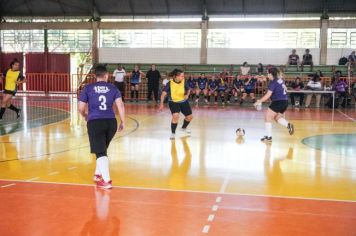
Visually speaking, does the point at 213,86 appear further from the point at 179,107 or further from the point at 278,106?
the point at 278,106

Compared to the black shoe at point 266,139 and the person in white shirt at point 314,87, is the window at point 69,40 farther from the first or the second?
the black shoe at point 266,139

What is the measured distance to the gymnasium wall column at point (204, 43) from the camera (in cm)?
2870

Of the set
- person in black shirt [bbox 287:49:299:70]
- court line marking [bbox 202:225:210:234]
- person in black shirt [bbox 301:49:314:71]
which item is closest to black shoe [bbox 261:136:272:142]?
court line marking [bbox 202:225:210:234]

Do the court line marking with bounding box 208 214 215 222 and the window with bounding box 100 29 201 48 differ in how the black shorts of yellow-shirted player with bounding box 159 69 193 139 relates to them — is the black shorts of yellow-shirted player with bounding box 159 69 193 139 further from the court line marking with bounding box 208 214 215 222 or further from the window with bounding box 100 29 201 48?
the window with bounding box 100 29 201 48

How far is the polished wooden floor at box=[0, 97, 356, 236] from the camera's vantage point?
5.31 m

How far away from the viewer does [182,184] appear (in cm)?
721

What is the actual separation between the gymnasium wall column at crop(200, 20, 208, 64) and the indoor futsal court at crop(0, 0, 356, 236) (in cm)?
6

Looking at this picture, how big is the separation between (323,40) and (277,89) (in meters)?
17.1

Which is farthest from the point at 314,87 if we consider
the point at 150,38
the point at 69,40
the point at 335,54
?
the point at 69,40

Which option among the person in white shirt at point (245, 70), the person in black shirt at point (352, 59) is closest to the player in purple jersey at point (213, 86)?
the person in white shirt at point (245, 70)

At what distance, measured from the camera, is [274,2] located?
2802 cm

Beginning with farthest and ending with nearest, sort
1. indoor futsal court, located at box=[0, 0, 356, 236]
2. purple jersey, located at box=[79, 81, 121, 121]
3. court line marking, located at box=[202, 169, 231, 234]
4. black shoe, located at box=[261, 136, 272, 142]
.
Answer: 1. black shoe, located at box=[261, 136, 272, 142]
2. purple jersey, located at box=[79, 81, 121, 121]
3. indoor futsal court, located at box=[0, 0, 356, 236]
4. court line marking, located at box=[202, 169, 231, 234]

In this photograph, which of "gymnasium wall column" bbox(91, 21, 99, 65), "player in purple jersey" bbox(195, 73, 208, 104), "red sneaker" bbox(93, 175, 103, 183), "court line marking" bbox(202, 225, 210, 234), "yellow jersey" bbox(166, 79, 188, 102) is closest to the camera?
"court line marking" bbox(202, 225, 210, 234)

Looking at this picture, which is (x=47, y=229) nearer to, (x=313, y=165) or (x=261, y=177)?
(x=261, y=177)
